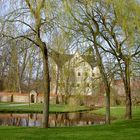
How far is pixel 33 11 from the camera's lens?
14.3m

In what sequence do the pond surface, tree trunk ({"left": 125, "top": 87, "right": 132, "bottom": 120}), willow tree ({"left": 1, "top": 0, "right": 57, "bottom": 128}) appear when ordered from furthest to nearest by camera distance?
the pond surface
tree trunk ({"left": 125, "top": 87, "right": 132, "bottom": 120})
willow tree ({"left": 1, "top": 0, "right": 57, "bottom": 128})

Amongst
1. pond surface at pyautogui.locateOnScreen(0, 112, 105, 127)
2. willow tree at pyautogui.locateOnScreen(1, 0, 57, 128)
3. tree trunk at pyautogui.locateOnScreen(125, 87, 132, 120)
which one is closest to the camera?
willow tree at pyautogui.locateOnScreen(1, 0, 57, 128)

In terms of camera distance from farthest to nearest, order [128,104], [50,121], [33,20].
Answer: [50,121]
[128,104]
[33,20]

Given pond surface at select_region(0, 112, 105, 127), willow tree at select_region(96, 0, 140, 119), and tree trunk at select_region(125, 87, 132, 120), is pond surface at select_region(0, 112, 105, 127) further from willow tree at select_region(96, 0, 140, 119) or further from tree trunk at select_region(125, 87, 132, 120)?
willow tree at select_region(96, 0, 140, 119)

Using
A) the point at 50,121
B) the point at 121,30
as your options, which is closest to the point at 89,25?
the point at 121,30

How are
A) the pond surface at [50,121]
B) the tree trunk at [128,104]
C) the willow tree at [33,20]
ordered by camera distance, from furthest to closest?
the pond surface at [50,121], the tree trunk at [128,104], the willow tree at [33,20]

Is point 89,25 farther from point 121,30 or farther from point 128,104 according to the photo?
point 128,104

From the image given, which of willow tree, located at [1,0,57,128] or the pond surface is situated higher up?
willow tree, located at [1,0,57,128]

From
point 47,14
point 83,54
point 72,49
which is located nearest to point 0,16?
point 47,14

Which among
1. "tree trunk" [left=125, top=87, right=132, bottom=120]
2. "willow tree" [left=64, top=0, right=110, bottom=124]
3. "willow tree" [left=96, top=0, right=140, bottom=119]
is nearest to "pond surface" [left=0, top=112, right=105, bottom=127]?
"tree trunk" [left=125, top=87, right=132, bottom=120]

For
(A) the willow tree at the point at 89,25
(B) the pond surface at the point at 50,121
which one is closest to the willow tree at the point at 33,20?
(A) the willow tree at the point at 89,25

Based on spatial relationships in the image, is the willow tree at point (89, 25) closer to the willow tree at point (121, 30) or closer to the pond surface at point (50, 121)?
the willow tree at point (121, 30)

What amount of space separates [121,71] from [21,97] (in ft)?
151

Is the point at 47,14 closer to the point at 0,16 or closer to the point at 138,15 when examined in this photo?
the point at 0,16
